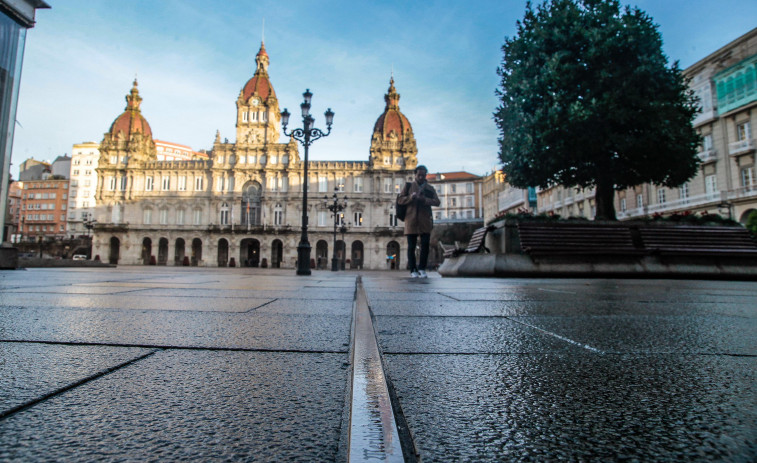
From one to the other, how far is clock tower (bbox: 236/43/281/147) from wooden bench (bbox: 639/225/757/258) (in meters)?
44.9

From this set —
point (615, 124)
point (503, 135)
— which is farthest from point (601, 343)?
point (503, 135)

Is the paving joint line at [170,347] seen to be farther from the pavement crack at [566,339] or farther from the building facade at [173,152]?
the building facade at [173,152]

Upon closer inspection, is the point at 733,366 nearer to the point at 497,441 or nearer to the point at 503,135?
the point at 497,441

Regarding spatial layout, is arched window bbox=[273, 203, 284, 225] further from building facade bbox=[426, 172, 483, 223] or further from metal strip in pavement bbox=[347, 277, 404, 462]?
metal strip in pavement bbox=[347, 277, 404, 462]

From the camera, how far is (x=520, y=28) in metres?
13.4

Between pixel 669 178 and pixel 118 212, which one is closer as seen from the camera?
pixel 669 178

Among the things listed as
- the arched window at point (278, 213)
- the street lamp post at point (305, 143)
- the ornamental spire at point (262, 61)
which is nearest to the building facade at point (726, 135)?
the street lamp post at point (305, 143)

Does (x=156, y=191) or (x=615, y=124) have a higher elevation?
(x=156, y=191)

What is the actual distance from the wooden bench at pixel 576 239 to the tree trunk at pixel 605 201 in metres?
3.01

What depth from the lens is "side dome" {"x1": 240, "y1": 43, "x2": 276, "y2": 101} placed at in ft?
164

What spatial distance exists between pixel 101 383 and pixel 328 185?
4845 centimetres

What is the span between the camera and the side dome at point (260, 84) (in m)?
50.1

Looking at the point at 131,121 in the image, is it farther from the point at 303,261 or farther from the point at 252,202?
the point at 303,261

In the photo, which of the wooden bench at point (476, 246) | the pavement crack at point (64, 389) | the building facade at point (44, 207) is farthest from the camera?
the building facade at point (44, 207)
